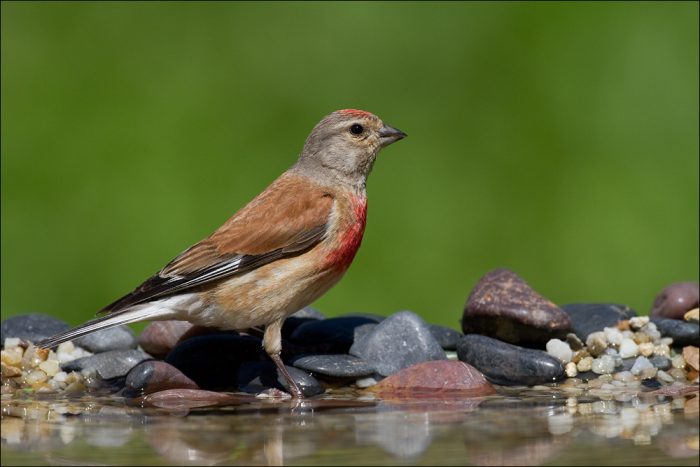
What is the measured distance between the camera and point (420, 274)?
23.6 feet

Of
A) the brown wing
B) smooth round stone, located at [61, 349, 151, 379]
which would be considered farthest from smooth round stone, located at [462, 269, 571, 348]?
smooth round stone, located at [61, 349, 151, 379]

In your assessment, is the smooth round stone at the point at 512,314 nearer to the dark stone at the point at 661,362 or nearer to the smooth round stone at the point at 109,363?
the dark stone at the point at 661,362

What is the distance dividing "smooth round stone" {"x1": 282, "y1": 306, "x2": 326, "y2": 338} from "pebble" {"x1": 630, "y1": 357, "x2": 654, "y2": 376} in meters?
1.49

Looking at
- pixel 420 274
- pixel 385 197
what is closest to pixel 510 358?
pixel 420 274

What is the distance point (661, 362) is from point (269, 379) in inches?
62.4

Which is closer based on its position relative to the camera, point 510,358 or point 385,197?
point 510,358

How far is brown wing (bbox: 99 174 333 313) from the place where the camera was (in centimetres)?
480

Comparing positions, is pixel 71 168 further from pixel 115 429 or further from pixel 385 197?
pixel 115 429

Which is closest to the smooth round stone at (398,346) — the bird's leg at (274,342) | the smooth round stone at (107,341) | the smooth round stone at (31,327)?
the bird's leg at (274,342)

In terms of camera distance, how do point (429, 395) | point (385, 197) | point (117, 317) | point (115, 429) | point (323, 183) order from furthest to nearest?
point (385, 197)
point (323, 183)
point (117, 317)
point (429, 395)
point (115, 429)

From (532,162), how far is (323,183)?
109 inches

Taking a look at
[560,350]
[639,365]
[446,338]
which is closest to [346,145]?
[446,338]

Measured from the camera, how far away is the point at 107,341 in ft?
17.9

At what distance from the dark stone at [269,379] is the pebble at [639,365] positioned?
1.25 meters
